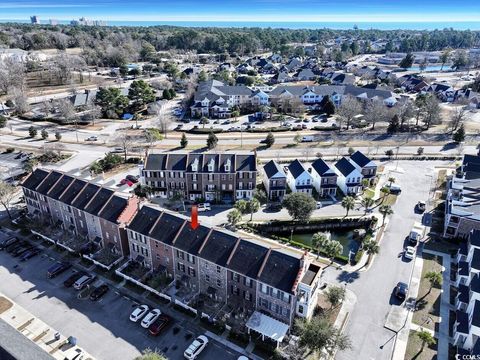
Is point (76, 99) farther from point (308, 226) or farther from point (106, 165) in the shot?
point (308, 226)

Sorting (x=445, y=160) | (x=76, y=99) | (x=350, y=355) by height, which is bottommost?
(x=350, y=355)

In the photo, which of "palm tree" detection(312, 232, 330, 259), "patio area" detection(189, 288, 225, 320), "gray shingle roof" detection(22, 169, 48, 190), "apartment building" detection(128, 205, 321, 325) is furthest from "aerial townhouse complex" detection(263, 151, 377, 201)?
"gray shingle roof" detection(22, 169, 48, 190)

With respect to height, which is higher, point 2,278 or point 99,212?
point 99,212

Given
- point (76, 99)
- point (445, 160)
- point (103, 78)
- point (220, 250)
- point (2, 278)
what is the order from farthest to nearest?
1. point (103, 78)
2. point (76, 99)
3. point (445, 160)
4. point (2, 278)
5. point (220, 250)

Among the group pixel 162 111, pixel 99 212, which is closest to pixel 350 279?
pixel 99 212

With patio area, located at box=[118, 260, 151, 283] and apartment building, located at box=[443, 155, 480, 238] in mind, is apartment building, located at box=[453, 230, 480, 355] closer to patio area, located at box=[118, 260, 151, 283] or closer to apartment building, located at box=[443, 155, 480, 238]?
apartment building, located at box=[443, 155, 480, 238]

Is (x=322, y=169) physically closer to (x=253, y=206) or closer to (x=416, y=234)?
(x=253, y=206)

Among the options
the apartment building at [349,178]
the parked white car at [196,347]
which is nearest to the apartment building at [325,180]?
the apartment building at [349,178]

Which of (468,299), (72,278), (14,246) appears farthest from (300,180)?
(14,246)

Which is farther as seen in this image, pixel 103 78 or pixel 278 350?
pixel 103 78
